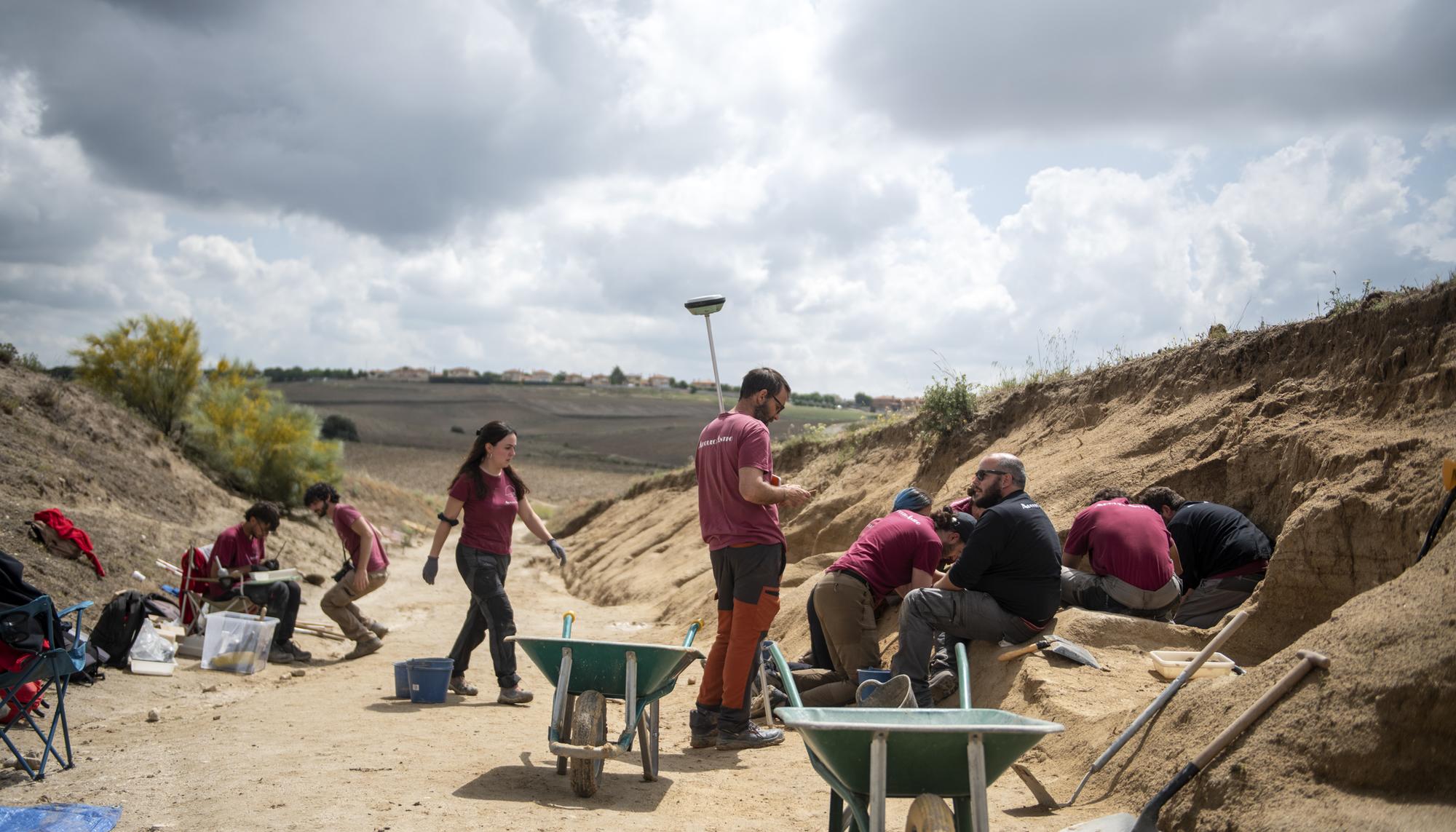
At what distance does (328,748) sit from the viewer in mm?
5777

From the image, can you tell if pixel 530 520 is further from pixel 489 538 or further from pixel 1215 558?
pixel 1215 558

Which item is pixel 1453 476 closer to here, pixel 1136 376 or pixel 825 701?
pixel 825 701

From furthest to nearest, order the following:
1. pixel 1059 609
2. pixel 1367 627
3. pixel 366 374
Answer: pixel 366 374, pixel 1059 609, pixel 1367 627

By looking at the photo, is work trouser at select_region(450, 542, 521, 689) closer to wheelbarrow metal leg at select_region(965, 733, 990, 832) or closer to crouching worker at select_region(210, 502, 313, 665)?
crouching worker at select_region(210, 502, 313, 665)

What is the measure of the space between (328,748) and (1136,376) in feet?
27.6

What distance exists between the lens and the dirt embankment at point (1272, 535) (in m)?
3.72

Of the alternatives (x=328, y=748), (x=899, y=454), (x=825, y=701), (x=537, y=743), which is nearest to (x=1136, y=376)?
(x=899, y=454)

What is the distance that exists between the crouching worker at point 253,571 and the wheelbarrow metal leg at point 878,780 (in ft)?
26.4

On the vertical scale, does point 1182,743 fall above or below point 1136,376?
below

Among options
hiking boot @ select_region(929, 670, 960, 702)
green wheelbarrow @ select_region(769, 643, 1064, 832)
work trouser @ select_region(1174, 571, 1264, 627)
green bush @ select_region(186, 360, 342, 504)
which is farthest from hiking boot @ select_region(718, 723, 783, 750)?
green bush @ select_region(186, 360, 342, 504)

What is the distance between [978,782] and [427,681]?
5340mm

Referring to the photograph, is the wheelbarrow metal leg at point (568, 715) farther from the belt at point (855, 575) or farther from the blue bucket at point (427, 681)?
the blue bucket at point (427, 681)

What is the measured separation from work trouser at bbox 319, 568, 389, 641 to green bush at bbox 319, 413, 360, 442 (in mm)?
51490

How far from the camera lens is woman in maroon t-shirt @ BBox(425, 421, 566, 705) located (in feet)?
24.4
